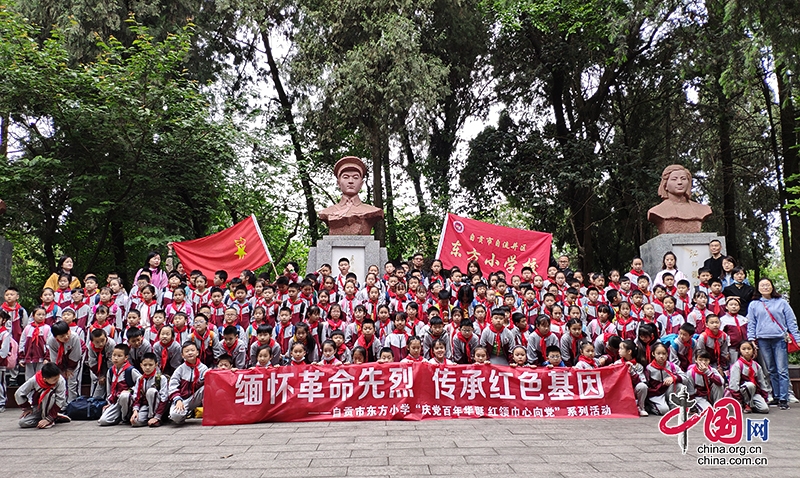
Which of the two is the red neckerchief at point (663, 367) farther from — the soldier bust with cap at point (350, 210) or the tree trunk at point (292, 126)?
the tree trunk at point (292, 126)

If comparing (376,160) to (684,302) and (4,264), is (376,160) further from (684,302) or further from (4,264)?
(684,302)

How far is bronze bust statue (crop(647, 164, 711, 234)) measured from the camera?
10984 millimetres

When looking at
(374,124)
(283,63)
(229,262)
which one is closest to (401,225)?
(374,124)

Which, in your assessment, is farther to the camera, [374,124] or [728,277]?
[374,124]

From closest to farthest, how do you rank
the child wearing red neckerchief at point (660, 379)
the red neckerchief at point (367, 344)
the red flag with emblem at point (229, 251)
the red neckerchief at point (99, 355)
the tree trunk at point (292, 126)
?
the child wearing red neckerchief at point (660, 379) < the red neckerchief at point (99, 355) < the red neckerchief at point (367, 344) < the red flag with emblem at point (229, 251) < the tree trunk at point (292, 126)

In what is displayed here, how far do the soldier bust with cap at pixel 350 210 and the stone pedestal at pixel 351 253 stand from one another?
0.29 meters

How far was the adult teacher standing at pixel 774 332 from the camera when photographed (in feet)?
23.2

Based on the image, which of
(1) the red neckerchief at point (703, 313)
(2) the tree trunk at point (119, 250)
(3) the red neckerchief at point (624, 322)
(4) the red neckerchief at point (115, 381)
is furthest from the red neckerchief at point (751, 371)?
(2) the tree trunk at point (119, 250)

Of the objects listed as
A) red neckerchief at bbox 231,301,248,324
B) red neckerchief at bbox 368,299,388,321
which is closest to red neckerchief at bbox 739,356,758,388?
red neckerchief at bbox 368,299,388,321

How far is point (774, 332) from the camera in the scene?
7062 millimetres

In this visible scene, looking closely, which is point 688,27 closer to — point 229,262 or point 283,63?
point 283,63

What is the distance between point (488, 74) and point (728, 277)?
10813mm

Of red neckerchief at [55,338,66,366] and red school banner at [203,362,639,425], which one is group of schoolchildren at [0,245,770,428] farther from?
red school banner at [203,362,639,425]

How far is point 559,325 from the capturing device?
772 centimetres
